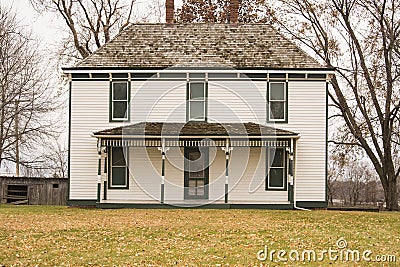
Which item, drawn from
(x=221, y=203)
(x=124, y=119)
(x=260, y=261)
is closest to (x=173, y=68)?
(x=124, y=119)

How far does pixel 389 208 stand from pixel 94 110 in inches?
619

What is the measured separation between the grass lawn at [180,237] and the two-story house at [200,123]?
4.59m

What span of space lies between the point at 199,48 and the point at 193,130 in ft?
14.2

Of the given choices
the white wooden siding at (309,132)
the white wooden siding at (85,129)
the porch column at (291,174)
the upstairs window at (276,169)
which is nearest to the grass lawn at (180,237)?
the porch column at (291,174)

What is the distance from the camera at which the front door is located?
28469 millimetres

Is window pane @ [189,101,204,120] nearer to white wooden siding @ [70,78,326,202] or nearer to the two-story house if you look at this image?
the two-story house

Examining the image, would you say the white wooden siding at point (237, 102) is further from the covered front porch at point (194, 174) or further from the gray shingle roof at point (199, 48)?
the gray shingle roof at point (199, 48)

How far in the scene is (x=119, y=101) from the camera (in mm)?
28734

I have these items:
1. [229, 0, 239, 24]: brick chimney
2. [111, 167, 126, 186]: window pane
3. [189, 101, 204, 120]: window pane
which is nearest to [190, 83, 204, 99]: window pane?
[189, 101, 204, 120]: window pane

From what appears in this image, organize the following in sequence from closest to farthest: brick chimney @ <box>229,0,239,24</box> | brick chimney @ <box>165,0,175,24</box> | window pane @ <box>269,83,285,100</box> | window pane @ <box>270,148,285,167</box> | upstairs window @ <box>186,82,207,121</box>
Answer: window pane @ <box>270,148,285,167</box> → window pane @ <box>269,83,285,100</box> → upstairs window @ <box>186,82,207,121</box> → brick chimney @ <box>165,0,175,24</box> → brick chimney @ <box>229,0,239,24</box>

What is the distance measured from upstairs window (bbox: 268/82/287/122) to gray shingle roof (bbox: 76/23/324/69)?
84 cm

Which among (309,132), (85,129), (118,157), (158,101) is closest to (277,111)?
(309,132)

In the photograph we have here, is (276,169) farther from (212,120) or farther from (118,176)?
(118,176)

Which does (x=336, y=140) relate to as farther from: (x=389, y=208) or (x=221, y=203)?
(x=221, y=203)
